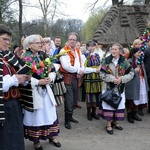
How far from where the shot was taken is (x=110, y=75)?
4723 millimetres

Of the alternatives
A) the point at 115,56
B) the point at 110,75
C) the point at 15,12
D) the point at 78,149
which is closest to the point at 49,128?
the point at 78,149

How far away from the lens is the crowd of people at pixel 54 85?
9.62 ft

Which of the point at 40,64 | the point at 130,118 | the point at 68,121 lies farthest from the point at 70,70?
the point at 130,118

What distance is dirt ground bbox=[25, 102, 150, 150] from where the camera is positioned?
412 cm

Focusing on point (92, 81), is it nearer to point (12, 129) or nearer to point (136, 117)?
point (136, 117)

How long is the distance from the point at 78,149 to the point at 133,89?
2.09 meters

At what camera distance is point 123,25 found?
13.1 metres

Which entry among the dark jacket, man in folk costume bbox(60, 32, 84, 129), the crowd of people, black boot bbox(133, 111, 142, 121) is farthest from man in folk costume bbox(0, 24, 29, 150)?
the dark jacket

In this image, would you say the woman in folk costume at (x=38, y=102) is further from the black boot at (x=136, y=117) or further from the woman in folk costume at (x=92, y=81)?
the black boot at (x=136, y=117)

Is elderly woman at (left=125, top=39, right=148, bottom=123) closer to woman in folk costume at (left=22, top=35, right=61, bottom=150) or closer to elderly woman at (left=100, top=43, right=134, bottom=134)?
elderly woman at (left=100, top=43, right=134, bottom=134)

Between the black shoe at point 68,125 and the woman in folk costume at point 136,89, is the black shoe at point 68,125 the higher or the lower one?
the lower one

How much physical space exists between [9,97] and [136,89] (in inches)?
130

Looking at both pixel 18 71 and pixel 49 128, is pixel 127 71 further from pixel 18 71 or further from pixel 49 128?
pixel 18 71

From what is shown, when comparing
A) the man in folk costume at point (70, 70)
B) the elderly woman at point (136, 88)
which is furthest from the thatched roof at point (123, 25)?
the man in folk costume at point (70, 70)
